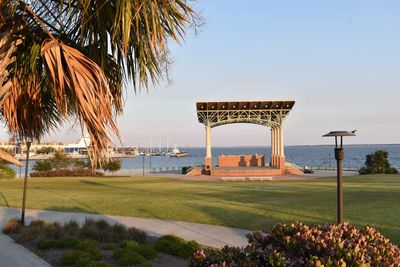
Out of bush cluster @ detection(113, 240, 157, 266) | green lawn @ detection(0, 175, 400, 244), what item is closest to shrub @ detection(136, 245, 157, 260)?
bush cluster @ detection(113, 240, 157, 266)

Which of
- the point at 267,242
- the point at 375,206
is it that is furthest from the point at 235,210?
the point at 267,242

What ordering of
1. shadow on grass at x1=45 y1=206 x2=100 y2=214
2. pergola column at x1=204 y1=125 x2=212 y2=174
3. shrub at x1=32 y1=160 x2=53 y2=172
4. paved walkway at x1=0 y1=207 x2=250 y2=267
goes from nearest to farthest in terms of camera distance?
paved walkway at x1=0 y1=207 x2=250 y2=267
shadow on grass at x1=45 y1=206 x2=100 y2=214
pergola column at x1=204 y1=125 x2=212 y2=174
shrub at x1=32 y1=160 x2=53 y2=172

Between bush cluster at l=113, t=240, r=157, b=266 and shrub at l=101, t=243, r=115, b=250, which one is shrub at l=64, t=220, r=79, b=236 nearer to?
shrub at l=101, t=243, r=115, b=250

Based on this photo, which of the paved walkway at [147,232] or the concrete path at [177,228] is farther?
the concrete path at [177,228]

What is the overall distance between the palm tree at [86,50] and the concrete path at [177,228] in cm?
Answer: 489

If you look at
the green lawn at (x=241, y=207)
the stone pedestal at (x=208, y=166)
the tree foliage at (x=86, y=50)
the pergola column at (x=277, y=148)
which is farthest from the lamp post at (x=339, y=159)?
the pergola column at (x=277, y=148)

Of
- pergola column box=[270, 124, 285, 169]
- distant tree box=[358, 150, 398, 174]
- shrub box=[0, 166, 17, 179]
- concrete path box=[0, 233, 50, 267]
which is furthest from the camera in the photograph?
pergola column box=[270, 124, 285, 169]

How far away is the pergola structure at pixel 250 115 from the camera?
131ft

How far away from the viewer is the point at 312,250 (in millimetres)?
4125

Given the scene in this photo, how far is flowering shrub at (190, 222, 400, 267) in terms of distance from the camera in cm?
374

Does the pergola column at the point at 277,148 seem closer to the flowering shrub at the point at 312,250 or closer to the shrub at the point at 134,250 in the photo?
the shrub at the point at 134,250

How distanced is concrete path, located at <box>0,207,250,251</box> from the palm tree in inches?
192

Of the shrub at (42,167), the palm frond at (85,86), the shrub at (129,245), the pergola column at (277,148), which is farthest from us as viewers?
the pergola column at (277,148)

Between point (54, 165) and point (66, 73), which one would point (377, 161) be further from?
point (66, 73)
